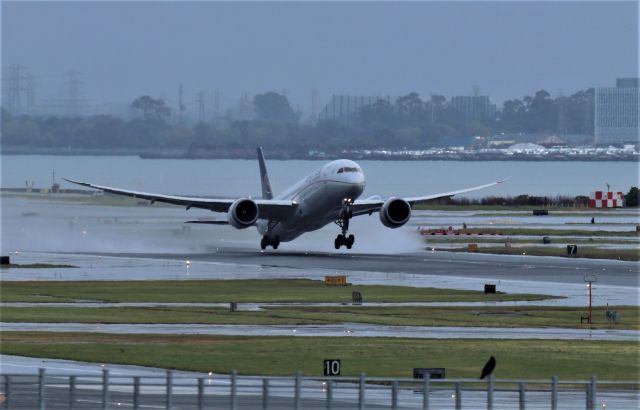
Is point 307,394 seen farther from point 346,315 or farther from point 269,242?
point 269,242

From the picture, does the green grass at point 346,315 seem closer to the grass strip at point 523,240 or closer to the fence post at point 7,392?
the fence post at point 7,392

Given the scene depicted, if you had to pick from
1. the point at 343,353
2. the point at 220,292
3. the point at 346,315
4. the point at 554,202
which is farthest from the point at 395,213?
the point at 554,202

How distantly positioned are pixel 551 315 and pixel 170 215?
78.8 metres

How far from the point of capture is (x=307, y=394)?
38.4m

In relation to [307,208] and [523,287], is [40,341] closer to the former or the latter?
[523,287]

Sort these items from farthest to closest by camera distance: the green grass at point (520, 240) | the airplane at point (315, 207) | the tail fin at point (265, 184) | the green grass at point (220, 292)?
the tail fin at point (265, 184)
the green grass at point (520, 240)
the airplane at point (315, 207)
the green grass at point (220, 292)

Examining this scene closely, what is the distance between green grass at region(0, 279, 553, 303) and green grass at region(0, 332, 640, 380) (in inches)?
629

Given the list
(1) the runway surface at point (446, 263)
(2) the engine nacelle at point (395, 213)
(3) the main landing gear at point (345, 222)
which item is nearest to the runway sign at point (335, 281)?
(1) the runway surface at point (446, 263)

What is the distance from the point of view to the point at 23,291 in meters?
70.3

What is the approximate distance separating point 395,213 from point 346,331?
4512cm

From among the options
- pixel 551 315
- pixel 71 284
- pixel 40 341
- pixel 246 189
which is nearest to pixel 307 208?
pixel 71 284

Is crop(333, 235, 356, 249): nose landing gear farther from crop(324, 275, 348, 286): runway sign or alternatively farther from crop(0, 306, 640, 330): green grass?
crop(0, 306, 640, 330): green grass

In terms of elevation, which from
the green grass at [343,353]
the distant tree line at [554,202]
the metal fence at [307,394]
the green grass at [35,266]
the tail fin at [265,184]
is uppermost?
the tail fin at [265,184]

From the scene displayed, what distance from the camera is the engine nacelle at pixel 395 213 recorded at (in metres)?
98.9
